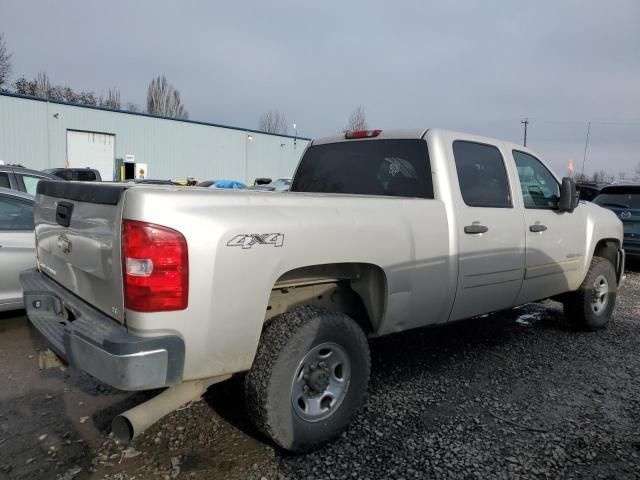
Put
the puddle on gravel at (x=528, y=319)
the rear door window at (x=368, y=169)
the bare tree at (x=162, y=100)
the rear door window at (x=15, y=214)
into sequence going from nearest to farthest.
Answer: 1. the rear door window at (x=368, y=169)
2. the rear door window at (x=15, y=214)
3. the puddle on gravel at (x=528, y=319)
4. the bare tree at (x=162, y=100)

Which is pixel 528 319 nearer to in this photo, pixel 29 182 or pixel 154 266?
pixel 154 266

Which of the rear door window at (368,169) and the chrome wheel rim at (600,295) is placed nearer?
the rear door window at (368,169)

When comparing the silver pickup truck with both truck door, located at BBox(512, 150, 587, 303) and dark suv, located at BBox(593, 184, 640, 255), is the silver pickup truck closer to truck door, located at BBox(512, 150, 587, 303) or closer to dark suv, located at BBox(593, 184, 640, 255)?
truck door, located at BBox(512, 150, 587, 303)

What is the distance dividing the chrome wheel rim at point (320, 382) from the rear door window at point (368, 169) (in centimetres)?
143

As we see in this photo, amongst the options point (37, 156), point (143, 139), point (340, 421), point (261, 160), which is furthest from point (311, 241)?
point (261, 160)

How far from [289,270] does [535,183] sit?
305 centimetres

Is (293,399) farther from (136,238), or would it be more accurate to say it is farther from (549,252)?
(549,252)

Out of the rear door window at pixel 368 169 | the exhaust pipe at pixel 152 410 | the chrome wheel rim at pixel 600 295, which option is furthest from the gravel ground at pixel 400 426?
the rear door window at pixel 368 169

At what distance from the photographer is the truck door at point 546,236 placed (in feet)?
14.3

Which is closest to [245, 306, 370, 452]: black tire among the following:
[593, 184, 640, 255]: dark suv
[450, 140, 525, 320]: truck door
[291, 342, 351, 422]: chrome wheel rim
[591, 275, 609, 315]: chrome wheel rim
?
[291, 342, 351, 422]: chrome wheel rim

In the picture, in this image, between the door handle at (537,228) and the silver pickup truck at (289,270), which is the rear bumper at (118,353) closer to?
the silver pickup truck at (289,270)

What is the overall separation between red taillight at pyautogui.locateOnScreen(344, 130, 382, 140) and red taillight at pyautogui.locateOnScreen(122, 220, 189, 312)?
240cm

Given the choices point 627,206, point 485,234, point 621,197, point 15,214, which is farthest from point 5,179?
point 621,197

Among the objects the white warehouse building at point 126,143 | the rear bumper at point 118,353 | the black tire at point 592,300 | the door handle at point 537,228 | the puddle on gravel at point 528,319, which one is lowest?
the puddle on gravel at point 528,319
